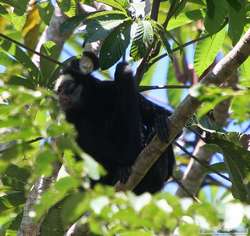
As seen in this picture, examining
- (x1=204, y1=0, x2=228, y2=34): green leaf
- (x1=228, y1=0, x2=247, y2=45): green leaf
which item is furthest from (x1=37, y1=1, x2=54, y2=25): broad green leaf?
(x1=228, y1=0, x2=247, y2=45): green leaf

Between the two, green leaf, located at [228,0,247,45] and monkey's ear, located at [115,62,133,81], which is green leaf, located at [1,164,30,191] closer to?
monkey's ear, located at [115,62,133,81]

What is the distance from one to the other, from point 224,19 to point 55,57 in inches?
57.0

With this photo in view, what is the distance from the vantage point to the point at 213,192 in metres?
8.09

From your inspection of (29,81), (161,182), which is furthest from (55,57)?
(161,182)

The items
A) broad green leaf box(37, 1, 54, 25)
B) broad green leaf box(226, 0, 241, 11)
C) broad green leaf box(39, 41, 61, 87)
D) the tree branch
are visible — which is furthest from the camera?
broad green leaf box(37, 1, 54, 25)

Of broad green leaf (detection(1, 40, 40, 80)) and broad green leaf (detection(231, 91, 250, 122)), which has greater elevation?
broad green leaf (detection(231, 91, 250, 122))

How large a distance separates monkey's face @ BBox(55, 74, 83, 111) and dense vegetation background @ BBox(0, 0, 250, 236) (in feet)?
0.42

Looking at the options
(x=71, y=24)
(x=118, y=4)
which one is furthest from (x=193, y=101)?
(x=71, y=24)

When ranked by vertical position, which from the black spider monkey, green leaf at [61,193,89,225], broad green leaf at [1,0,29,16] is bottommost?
the black spider monkey

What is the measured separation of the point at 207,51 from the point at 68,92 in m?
1.13

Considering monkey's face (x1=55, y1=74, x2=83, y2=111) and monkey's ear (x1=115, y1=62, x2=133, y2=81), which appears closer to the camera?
monkey's ear (x1=115, y1=62, x2=133, y2=81)

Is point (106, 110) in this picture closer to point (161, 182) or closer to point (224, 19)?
point (161, 182)

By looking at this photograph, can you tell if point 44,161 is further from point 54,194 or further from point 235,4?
point 235,4

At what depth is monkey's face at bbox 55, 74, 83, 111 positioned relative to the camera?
5.23 metres
